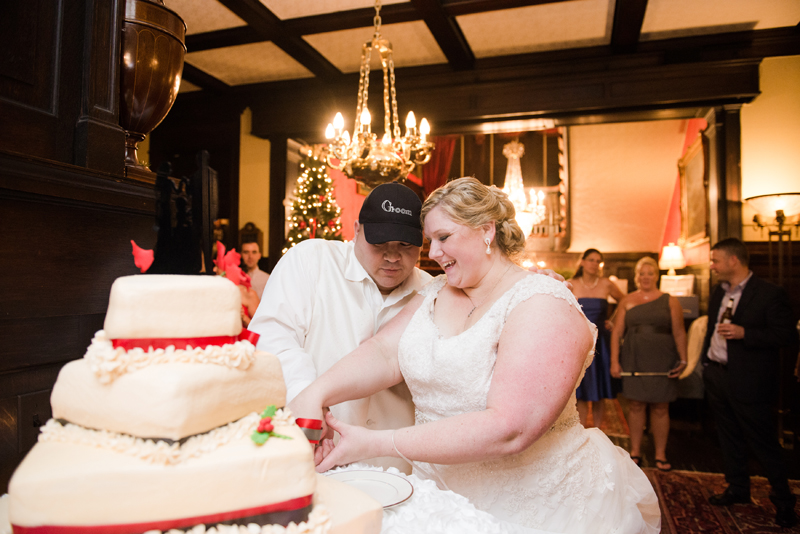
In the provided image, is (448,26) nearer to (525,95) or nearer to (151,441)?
(525,95)

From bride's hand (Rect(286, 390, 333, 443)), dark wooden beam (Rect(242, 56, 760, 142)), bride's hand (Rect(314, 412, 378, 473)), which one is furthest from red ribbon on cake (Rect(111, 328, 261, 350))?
dark wooden beam (Rect(242, 56, 760, 142))

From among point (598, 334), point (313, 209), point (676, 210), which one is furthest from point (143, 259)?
point (676, 210)

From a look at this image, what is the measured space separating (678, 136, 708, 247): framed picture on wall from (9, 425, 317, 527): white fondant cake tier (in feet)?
24.0

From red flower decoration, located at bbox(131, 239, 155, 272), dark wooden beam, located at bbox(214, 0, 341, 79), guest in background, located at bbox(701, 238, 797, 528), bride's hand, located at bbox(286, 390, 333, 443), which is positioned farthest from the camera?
dark wooden beam, located at bbox(214, 0, 341, 79)

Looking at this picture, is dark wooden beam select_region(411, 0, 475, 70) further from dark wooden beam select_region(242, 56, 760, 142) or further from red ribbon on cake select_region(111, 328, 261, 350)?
red ribbon on cake select_region(111, 328, 261, 350)

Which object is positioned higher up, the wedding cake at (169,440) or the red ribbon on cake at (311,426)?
the wedding cake at (169,440)

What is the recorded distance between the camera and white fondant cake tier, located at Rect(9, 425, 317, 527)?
0.68 m

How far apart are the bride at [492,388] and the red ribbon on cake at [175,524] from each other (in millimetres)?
444

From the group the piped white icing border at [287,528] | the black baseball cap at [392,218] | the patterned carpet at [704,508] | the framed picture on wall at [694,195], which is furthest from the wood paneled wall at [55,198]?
the framed picture on wall at [694,195]

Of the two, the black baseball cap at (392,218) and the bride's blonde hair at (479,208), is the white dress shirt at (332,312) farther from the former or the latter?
the bride's blonde hair at (479,208)

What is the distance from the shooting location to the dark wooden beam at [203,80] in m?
6.88

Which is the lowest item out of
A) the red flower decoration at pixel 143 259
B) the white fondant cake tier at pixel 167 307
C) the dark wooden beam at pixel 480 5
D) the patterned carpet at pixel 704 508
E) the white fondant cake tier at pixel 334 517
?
the patterned carpet at pixel 704 508

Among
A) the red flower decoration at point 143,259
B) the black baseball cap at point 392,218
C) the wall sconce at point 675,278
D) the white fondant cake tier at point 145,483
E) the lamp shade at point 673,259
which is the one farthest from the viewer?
the lamp shade at point 673,259

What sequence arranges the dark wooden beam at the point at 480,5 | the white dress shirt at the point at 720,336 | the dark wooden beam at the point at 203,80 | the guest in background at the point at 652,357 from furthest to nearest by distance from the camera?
the dark wooden beam at the point at 203,80, the dark wooden beam at the point at 480,5, the guest in background at the point at 652,357, the white dress shirt at the point at 720,336
